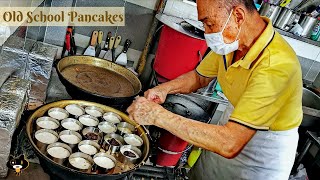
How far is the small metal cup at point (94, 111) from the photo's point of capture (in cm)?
244

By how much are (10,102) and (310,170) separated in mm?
3653

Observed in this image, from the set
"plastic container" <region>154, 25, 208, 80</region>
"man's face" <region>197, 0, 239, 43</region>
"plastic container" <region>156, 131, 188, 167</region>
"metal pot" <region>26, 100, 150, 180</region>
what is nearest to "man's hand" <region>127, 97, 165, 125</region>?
"metal pot" <region>26, 100, 150, 180</region>

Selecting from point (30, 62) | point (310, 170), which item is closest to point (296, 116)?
point (30, 62)

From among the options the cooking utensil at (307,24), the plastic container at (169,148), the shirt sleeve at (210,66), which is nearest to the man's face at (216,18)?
the shirt sleeve at (210,66)

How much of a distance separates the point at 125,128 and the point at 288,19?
275 centimetres

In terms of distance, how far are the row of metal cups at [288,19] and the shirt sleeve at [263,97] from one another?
2.61 metres

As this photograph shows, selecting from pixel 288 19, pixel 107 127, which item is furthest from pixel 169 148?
pixel 288 19

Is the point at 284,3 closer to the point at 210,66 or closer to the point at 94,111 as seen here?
the point at 210,66

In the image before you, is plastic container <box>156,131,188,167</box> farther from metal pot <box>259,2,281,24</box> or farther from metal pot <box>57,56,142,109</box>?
metal pot <box>259,2,281,24</box>

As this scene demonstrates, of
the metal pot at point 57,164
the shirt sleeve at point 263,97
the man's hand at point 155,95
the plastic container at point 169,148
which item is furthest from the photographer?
the plastic container at point 169,148

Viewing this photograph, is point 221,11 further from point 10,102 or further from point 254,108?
point 10,102

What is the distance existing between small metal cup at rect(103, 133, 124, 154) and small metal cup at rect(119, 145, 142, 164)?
43 millimetres

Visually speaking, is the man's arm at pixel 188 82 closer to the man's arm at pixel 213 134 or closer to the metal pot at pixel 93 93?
the metal pot at pixel 93 93

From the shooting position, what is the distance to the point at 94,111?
2.46 metres
